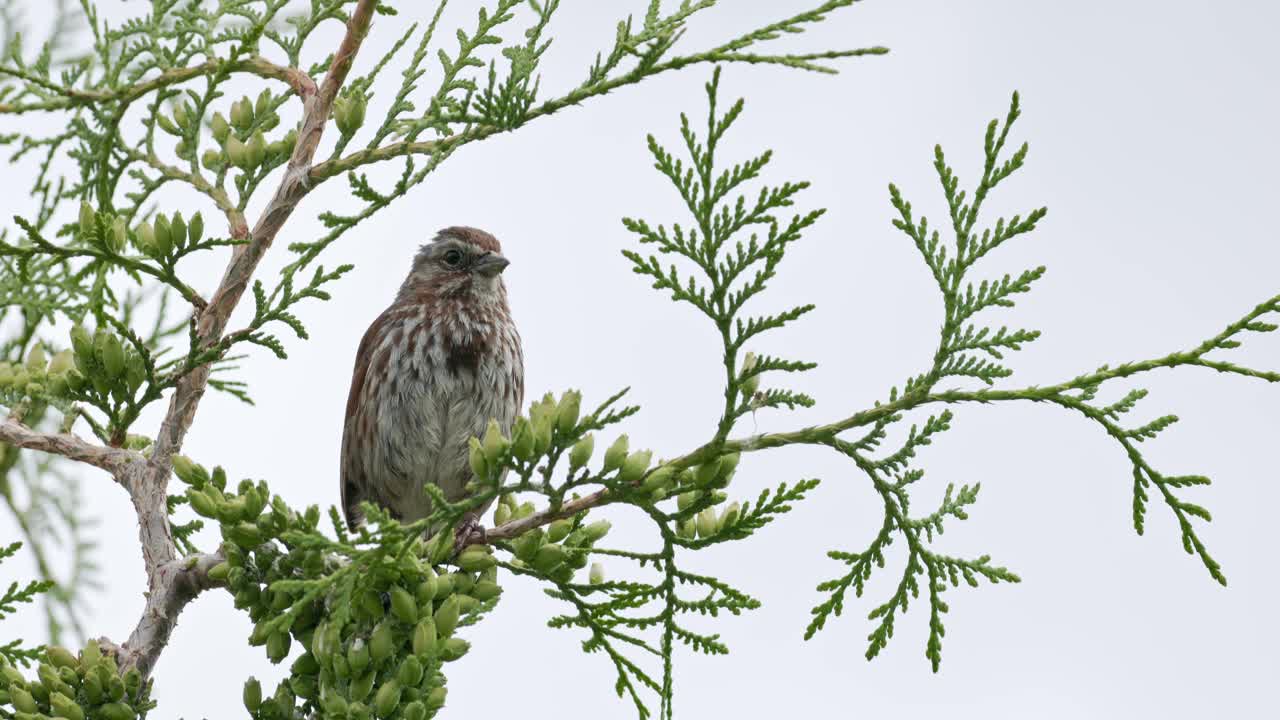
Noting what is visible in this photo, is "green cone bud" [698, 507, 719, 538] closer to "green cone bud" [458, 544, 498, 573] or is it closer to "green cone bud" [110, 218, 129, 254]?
"green cone bud" [458, 544, 498, 573]

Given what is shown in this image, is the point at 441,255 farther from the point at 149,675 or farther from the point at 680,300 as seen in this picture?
the point at 680,300

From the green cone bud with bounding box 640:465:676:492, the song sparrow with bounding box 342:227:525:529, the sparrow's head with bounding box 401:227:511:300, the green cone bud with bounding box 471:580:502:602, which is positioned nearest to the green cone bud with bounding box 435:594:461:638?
Result: the green cone bud with bounding box 471:580:502:602

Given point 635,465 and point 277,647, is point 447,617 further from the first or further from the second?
point 635,465

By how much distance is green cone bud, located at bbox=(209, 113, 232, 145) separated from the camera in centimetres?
475

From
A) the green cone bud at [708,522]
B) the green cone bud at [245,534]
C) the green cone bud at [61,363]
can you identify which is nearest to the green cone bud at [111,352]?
→ the green cone bud at [61,363]

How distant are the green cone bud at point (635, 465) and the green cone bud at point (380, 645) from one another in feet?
2.38

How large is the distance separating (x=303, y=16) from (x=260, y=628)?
2065 mm

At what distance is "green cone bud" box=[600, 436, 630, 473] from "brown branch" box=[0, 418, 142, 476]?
1.55m

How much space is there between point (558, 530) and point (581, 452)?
602 mm

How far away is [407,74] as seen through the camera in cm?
457

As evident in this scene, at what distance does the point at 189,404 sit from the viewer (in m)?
4.32

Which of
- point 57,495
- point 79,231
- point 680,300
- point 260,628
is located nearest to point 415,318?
point 57,495

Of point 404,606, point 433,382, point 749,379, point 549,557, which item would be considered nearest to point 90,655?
point 404,606

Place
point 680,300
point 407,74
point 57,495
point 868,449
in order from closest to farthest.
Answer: point 680,300
point 868,449
point 407,74
point 57,495
